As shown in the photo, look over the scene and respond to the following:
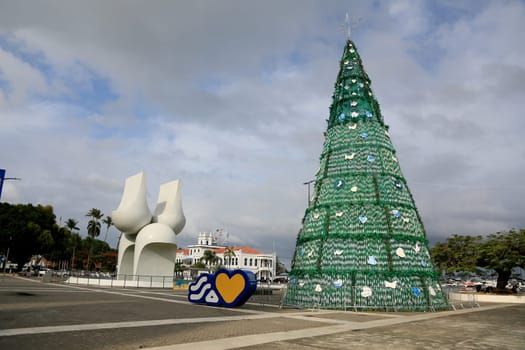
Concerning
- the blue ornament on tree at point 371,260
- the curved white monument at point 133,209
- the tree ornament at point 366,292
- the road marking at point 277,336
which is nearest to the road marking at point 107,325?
the road marking at point 277,336

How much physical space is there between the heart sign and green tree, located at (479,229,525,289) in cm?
2176

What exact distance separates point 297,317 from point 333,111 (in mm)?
10601

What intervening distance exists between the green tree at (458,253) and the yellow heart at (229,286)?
889 inches

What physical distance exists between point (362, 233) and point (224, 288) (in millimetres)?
6284

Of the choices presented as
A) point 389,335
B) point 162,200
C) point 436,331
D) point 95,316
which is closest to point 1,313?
point 95,316

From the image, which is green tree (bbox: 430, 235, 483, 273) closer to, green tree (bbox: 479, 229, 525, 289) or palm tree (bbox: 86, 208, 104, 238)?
green tree (bbox: 479, 229, 525, 289)

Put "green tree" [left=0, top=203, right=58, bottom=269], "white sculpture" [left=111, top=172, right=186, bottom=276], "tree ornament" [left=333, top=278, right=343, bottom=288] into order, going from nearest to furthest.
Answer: "tree ornament" [left=333, top=278, right=343, bottom=288] < "white sculpture" [left=111, top=172, right=186, bottom=276] < "green tree" [left=0, top=203, right=58, bottom=269]

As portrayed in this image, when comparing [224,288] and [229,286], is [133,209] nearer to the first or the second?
[224,288]

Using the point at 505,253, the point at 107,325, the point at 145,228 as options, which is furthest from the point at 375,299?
the point at 145,228

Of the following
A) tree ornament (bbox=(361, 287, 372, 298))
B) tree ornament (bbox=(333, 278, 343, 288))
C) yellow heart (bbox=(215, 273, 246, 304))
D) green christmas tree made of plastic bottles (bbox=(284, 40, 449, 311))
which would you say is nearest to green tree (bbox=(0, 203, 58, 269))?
yellow heart (bbox=(215, 273, 246, 304))

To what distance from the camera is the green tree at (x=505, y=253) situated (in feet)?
89.0

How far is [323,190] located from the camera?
1698cm

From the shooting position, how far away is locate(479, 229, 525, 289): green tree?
27.1 m

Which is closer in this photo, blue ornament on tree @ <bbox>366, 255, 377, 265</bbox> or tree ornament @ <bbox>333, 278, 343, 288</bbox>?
blue ornament on tree @ <bbox>366, 255, 377, 265</bbox>
